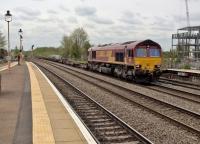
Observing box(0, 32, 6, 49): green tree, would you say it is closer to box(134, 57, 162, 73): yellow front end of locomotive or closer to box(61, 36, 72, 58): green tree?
box(61, 36, 72, 58): green tree

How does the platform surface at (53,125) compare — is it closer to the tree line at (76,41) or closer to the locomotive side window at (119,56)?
the locomotive side window at (119,56)

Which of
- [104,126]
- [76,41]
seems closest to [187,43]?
[76,41]

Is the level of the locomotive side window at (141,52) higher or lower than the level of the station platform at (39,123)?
higher

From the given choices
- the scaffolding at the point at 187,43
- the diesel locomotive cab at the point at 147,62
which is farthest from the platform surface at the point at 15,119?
the scaffolding at the point at 187,43

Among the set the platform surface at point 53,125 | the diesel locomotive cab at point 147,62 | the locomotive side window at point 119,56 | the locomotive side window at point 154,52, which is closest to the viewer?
the platform surface at point 53,125

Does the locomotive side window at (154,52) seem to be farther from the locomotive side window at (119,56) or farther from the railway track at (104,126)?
the railway track at (104,126)

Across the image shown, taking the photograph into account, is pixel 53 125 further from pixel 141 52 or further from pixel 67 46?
pixel 67 46

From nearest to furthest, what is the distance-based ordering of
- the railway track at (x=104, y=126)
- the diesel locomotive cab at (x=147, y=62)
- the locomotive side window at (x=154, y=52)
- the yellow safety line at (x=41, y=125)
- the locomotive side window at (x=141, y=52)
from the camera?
the yellow safety line at (x=41, y=125) < the railway track at (x=104, y=126) < the diesel locomotive cab at (x=147, y=62) < the locomotive side window at (x=141, y=52) < the locomotive side window at (x=154, y=52)

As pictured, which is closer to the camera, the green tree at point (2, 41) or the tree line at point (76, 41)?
the green tree at point (2, 41)

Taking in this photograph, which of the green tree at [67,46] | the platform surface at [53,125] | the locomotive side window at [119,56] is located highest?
A: the green tree at [67,46]

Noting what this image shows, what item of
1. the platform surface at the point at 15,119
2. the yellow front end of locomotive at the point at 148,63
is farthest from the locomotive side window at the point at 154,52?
the platform surface at the point at 15,119

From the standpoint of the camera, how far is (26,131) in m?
10.2

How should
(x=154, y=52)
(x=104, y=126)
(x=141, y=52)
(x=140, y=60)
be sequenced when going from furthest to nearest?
1. (x=154, y=52)
2. (x=141, y=52)
3. (x=140, y=60)
4. (x=104, y=126)

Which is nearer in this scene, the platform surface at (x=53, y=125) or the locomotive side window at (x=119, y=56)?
the platform surface at (x=53, y=125)
